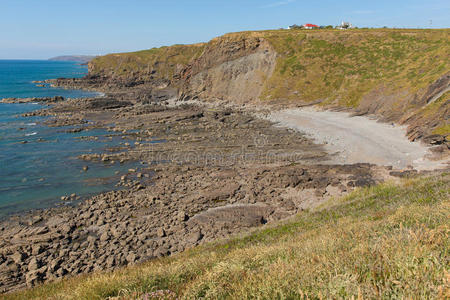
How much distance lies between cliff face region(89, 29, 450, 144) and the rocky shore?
669 inches

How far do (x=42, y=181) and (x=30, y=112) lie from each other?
38.6 m

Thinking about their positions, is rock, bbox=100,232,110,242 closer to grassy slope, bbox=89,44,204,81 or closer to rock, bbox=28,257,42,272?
rock, bbox=28,257,42,272

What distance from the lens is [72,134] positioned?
41.2 metres

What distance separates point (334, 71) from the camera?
57938 mm

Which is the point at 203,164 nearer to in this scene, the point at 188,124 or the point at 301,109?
the point at 188,124

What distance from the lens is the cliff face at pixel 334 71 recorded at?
40.6m

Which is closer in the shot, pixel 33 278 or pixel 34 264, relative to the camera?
pixel 33 278

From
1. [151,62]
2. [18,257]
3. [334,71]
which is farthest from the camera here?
[151,62]

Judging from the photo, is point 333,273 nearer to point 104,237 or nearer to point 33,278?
point 33,278

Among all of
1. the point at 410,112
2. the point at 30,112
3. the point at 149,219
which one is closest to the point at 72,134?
the point at 30,112

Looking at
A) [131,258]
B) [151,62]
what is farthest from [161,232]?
[151,62]

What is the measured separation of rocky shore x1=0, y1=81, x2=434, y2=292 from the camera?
15.3 m

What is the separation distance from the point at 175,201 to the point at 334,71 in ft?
163

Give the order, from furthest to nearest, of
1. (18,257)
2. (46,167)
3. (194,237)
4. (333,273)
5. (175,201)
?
(46,167) < (175,201) < (194,237) < (18,257) < (333,273)
